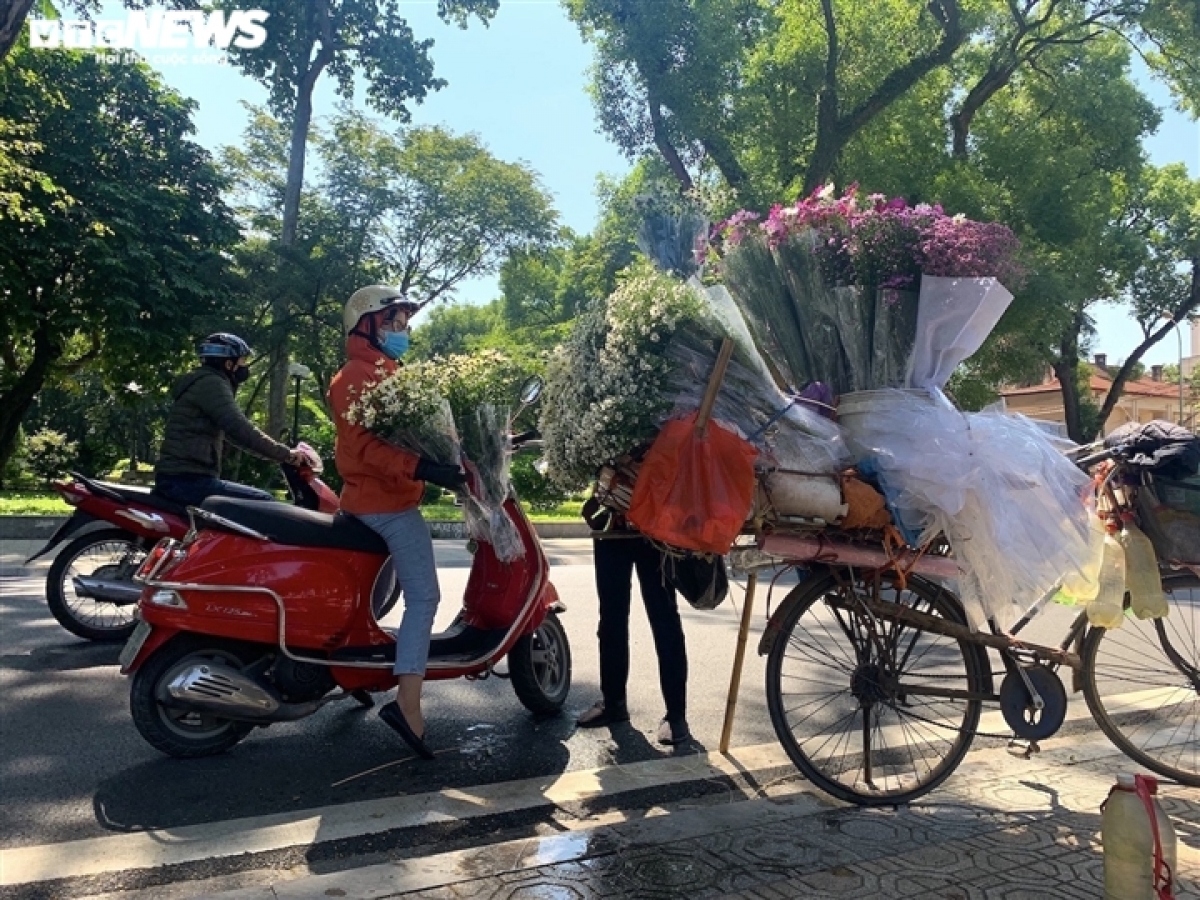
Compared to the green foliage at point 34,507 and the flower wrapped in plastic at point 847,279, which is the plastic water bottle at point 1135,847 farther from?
the green foliage at point 34,507

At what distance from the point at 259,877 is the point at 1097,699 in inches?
135

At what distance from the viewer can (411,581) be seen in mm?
3855

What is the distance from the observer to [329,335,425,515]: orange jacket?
3.68m

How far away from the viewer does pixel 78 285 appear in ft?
49.9

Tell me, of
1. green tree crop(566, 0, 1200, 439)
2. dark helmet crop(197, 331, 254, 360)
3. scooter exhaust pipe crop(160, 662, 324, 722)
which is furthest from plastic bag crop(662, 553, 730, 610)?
green tree crop(566, 0, 1200, 439)

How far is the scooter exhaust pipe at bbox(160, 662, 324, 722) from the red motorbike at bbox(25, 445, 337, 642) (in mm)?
1795

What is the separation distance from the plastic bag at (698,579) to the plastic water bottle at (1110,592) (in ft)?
4.87

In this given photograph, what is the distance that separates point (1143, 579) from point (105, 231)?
15111 mm

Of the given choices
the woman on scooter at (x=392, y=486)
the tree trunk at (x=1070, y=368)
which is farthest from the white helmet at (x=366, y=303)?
the tree trunk at (x=1070, y=368)

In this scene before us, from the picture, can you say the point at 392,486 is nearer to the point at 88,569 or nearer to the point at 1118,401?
the point at 88,569

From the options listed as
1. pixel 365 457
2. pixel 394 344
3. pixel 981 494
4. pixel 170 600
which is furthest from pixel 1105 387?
pixel 170 600

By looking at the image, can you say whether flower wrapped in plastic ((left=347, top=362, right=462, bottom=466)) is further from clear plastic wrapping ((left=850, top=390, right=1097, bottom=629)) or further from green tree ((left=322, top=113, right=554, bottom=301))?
green tree ((left=322, top=113, right=554, bottom=301))

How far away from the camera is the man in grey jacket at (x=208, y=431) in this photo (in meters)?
5.25

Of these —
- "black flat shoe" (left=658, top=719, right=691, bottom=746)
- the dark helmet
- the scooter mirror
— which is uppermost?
the dark helmet
